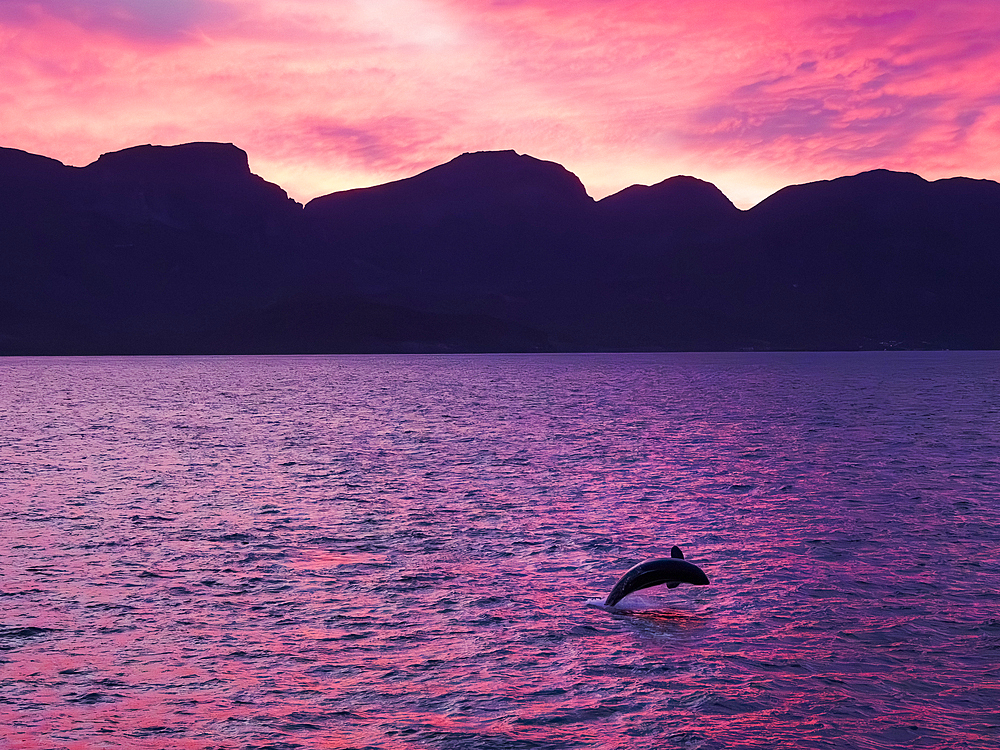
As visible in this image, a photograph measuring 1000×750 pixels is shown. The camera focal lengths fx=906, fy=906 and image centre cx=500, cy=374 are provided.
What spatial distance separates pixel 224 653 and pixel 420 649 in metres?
3.90

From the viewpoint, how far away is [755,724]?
14703 mm

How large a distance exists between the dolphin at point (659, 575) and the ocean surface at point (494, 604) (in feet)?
1.86

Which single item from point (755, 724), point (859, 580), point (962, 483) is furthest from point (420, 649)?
point (962, 483)

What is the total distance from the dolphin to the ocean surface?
57 centimetres

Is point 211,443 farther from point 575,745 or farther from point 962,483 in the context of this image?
point 575,745

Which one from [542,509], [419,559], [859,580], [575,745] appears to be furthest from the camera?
[542,509]

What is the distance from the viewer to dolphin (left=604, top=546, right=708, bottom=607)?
70.7 feet

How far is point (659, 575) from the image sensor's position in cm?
2159

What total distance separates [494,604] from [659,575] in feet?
13.2

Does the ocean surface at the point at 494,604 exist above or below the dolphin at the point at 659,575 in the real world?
below

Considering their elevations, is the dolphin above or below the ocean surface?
above

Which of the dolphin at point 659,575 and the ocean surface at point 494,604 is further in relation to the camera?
the dolphin at point 659,575

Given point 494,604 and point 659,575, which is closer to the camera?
point 659,575

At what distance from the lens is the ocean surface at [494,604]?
14859 millimetres
